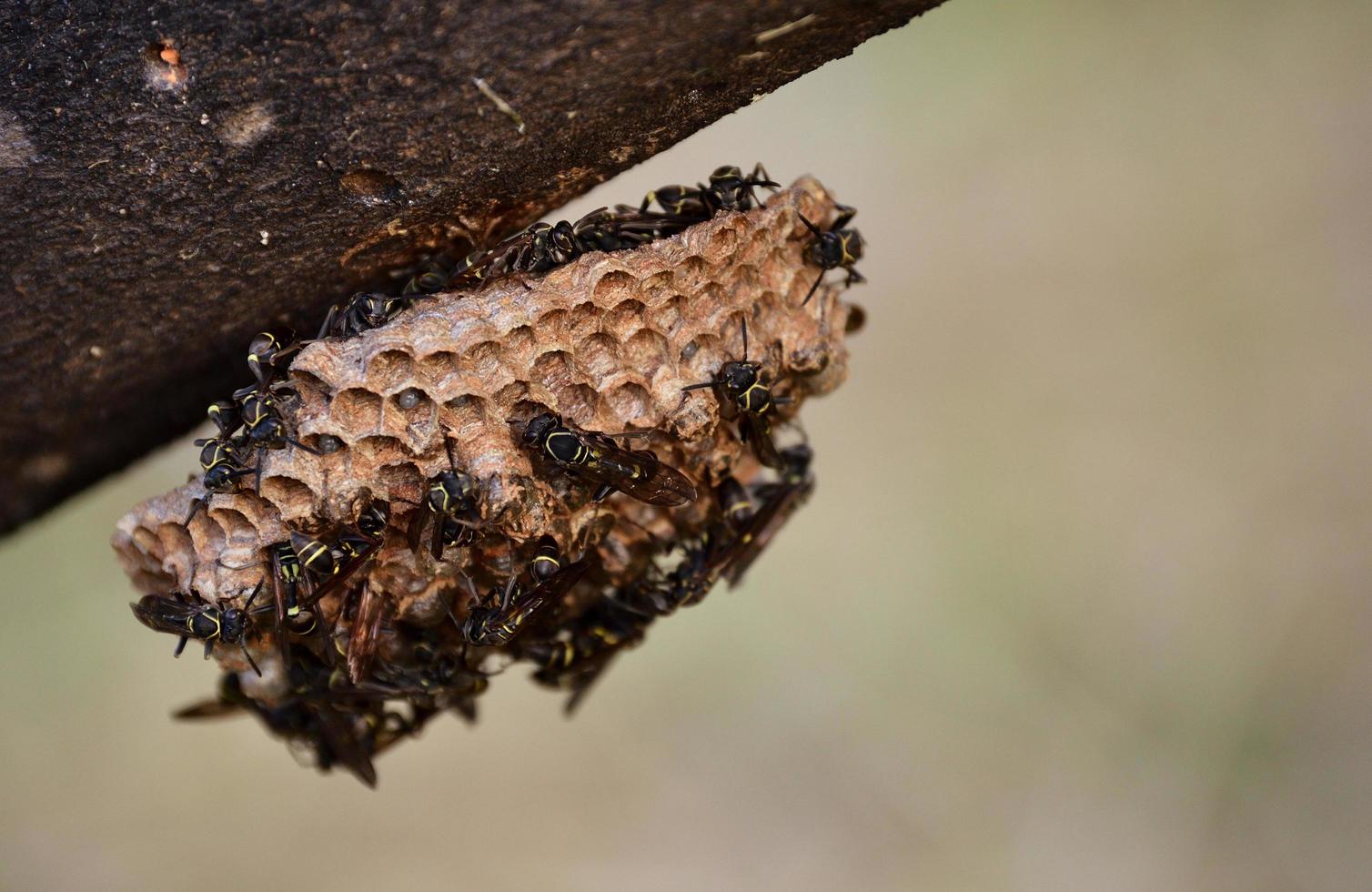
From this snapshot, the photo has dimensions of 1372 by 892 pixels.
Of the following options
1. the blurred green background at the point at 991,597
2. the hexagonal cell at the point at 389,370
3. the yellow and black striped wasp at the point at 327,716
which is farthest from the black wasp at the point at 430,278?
the blurred green background at the point at 991,597

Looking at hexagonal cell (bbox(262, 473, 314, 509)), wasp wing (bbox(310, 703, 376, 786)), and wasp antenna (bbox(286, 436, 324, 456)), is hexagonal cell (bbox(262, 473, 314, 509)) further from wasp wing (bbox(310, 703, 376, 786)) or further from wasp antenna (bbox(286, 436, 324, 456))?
wasp wing (bbox(310, 703, 376, 786))

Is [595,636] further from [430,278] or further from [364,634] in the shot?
[430,278]

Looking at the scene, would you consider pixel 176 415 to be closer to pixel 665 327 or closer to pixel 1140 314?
pixel 665 327

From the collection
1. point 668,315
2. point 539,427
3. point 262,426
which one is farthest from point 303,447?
point 668,315

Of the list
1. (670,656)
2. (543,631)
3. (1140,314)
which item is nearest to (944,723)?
(670,656)

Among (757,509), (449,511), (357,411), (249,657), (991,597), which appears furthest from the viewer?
(991,597)

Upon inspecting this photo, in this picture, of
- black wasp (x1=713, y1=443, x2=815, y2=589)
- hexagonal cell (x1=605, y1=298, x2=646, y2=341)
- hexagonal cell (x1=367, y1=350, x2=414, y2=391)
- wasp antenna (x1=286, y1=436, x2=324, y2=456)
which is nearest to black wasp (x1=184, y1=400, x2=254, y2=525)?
wasp antenna (x1=286, y1=436, x2=324, y2=456)
